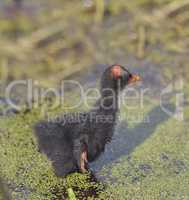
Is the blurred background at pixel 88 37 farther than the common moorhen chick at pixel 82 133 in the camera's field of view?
Yes

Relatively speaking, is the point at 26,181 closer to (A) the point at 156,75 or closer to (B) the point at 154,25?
(A) the point at 156,75

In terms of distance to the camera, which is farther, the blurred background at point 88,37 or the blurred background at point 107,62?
the blurred background at point 88,37

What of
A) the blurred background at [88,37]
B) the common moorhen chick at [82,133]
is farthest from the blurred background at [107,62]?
the common moorhen chick at [82,133]

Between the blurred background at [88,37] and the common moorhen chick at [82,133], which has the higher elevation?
the blurred background at [88,37]

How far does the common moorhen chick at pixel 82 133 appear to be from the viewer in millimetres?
4703

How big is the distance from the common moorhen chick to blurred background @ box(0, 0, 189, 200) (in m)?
0.16

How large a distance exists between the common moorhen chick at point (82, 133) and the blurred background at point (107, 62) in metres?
0.16

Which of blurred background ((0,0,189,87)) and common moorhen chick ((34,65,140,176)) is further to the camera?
blurred background ((0,0,189,87))

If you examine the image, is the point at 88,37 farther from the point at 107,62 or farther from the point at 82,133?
the point at 82,133

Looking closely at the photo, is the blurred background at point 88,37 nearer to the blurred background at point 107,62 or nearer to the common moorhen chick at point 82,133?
the blurred background at point 107,62

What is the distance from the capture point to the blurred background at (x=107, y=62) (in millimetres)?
4746

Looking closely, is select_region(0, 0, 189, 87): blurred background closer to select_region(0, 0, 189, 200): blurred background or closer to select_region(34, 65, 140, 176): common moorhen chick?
select_region(0, 0, 189, 200): blurred background

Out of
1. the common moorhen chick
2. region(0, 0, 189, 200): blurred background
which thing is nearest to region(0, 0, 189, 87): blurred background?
region(0, 0, 189, 200): blurred background

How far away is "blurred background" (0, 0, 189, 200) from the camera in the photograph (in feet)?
15.6
